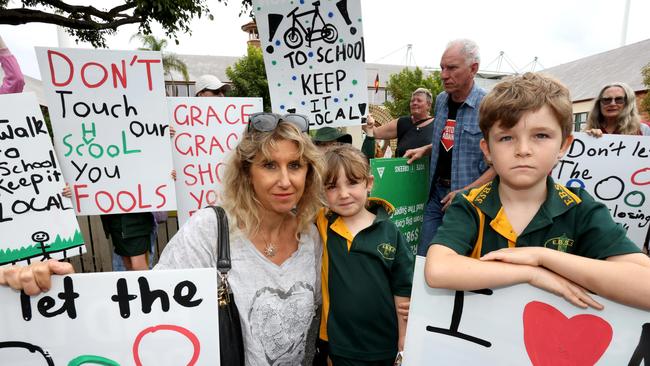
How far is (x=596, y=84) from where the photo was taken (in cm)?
3609

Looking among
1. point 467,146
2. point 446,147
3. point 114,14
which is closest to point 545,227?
point 467,146

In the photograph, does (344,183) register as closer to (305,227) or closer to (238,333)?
(305,227)

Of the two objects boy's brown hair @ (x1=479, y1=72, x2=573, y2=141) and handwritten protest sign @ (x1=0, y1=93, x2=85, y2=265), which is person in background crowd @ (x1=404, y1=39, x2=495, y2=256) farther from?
handwritten protest sign @ (x1=0, y1=93, x2=85, y2=265)

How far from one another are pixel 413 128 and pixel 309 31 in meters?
1.71

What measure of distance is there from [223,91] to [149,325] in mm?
3359

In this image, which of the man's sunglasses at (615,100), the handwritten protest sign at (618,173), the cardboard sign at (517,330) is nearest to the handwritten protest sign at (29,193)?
the cardboard sign at (517,330)

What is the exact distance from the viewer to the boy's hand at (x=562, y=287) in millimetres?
978

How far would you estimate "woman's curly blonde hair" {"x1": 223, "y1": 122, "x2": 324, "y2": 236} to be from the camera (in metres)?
1.57

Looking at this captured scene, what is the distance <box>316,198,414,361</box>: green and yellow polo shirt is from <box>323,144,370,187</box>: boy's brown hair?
25 cm

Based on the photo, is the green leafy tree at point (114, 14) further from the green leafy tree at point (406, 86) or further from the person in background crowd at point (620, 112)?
the green leafy tree at point (406, 86)

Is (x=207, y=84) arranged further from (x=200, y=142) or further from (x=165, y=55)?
(x=165, y=55)

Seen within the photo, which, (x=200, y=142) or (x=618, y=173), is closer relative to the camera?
(x=618, y=173)

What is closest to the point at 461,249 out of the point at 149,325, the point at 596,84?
the point at 149,325

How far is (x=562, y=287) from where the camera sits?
39.0 inches
